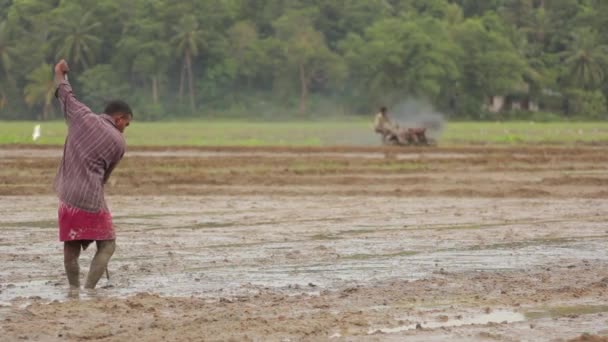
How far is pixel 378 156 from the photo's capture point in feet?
101

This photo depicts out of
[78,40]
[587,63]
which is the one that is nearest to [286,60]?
[78,40]

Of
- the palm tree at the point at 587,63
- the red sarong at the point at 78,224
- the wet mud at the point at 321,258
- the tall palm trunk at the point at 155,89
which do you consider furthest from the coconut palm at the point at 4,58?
the red sarong at the point at 78,224

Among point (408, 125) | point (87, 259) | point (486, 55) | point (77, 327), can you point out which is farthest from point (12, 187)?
point (486, 55)

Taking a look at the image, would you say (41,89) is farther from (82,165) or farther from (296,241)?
(82,165)

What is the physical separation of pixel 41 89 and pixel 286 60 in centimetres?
1455

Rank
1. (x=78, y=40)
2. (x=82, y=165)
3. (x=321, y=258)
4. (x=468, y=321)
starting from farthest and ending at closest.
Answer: (x=78, y=40)
(x=321, y=258)
(x=82, y=165)
(x=468, y=321)

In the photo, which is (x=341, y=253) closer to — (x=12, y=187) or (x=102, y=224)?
(x=102, y=224)

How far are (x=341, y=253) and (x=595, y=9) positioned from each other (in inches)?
2923

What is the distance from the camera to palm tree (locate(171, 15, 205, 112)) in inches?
3068

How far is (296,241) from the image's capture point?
13938 millimetres

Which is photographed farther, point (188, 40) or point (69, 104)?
point (188, 40)

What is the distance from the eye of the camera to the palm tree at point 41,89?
73.9 m

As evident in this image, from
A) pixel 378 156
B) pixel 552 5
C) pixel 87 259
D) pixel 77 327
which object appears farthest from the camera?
pixel 552 5

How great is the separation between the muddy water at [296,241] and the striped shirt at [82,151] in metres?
0.76
